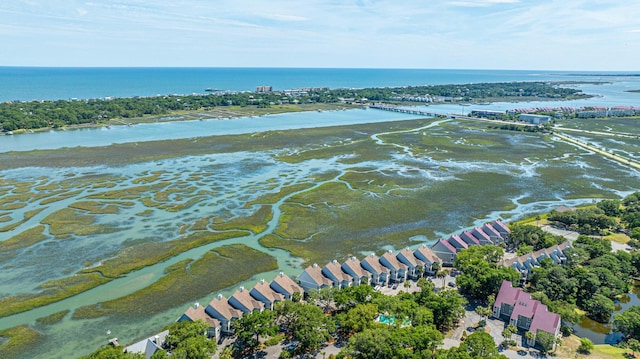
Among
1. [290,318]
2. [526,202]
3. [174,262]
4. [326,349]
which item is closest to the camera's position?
[326,349]

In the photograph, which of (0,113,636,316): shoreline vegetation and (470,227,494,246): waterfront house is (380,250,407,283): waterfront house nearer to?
(0,113,636,316): shoreline vegetation

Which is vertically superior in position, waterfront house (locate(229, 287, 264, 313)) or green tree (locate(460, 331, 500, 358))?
green tree (locate(460, 331, 500, 358))

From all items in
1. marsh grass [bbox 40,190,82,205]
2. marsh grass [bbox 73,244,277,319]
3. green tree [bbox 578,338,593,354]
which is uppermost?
marsh grass [bbox 40,190,82,205]

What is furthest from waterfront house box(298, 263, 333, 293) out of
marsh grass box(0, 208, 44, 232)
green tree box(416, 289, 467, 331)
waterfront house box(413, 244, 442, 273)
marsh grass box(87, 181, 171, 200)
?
marsh grass box(0, 208, 44, 232)

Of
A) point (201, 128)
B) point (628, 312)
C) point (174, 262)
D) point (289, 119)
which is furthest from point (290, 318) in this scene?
point (289, 119)

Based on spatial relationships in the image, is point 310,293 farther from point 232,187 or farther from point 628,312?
point 232,187

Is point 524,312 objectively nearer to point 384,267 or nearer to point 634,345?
point 634,345

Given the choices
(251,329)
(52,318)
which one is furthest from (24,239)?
(251,329)
